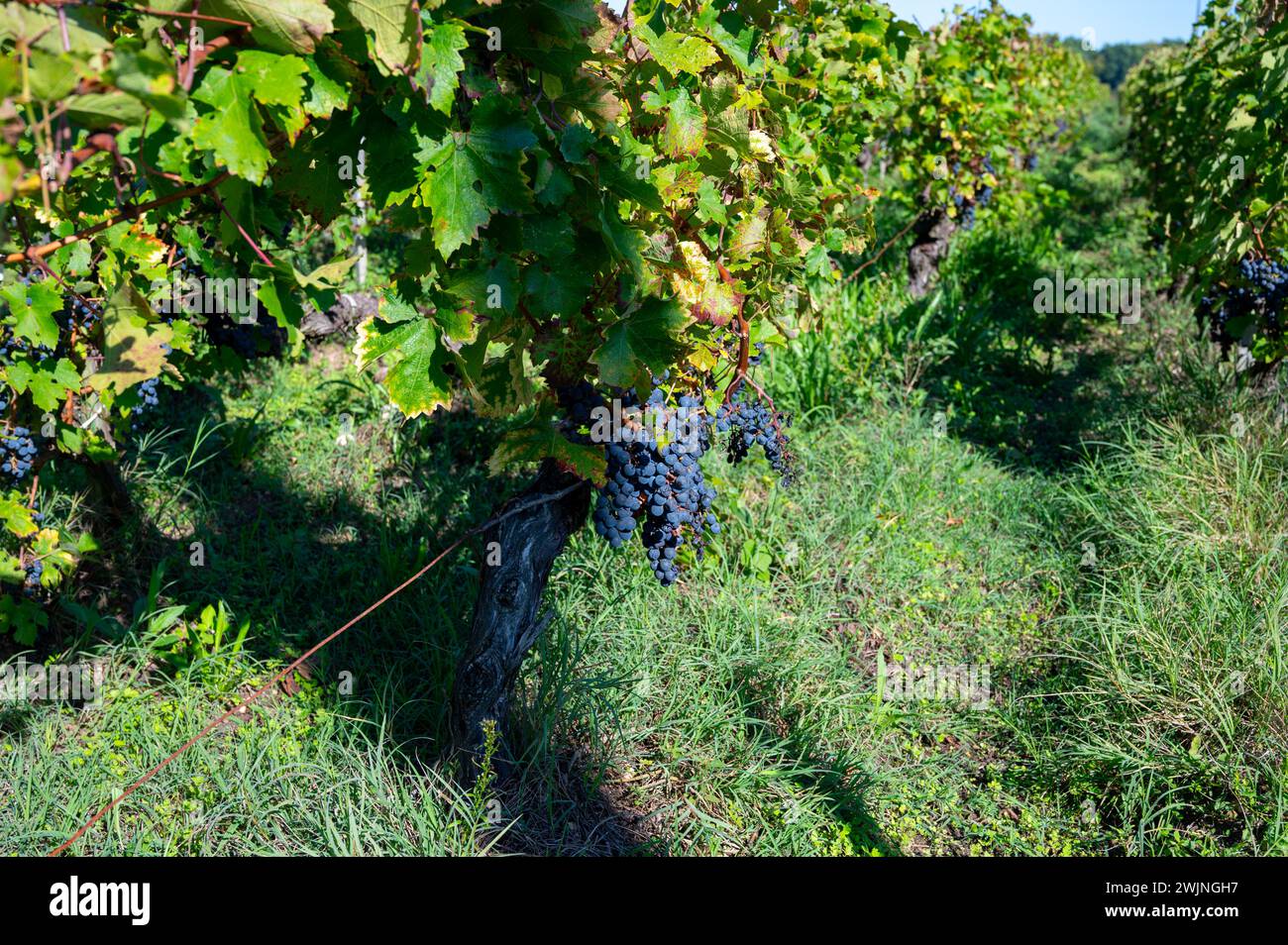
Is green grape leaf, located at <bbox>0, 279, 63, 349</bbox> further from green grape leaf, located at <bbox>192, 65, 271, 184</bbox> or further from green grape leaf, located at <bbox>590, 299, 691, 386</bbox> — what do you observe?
green grape leaf, located at <bbox>590, 299, 691, 386</bbox>

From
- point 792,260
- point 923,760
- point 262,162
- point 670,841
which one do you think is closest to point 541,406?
point 792,260

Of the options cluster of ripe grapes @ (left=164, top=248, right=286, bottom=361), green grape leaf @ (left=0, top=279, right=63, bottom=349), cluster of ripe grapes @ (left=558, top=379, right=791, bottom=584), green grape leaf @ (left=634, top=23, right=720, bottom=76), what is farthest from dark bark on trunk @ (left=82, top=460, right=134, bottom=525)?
green grape leaf @ (left=634, top=23, right=720, bottom=76)

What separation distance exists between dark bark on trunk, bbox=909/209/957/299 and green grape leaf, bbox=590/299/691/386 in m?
5.28

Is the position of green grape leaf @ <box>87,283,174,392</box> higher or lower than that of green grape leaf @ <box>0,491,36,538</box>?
higher

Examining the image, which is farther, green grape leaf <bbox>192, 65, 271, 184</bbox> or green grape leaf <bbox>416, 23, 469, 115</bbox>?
green grape leaf <bbox>416, 23, 469, 115</bbox>

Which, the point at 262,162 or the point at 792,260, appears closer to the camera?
the point at 262,162

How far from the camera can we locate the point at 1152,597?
366 cm

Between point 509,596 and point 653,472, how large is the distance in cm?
63

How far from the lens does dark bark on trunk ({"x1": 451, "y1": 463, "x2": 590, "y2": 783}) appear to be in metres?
2.73

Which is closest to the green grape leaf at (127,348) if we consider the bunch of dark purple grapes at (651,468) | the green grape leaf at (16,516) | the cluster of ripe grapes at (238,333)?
the bunch of dark purple grapes at (651,468)

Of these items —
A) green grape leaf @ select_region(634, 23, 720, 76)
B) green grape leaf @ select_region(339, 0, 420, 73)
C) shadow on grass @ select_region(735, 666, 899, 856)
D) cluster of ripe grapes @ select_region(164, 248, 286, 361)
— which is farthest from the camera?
cluster of ripe grapes @ select_region(164, 248, 286, 361)

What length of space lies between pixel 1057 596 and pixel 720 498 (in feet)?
4.99
